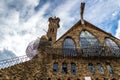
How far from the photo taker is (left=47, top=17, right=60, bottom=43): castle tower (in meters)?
25.6

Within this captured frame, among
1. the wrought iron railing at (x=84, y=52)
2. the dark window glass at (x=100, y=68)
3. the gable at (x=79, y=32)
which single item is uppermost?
the gable at (x=79, y=32)

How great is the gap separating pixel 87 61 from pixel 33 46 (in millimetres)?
7476

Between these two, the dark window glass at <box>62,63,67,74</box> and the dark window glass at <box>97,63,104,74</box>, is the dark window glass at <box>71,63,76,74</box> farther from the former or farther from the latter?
the dark window glass at <box>97,63,104,74</box>

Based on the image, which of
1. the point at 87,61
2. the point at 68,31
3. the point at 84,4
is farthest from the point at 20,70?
the point at 84,4

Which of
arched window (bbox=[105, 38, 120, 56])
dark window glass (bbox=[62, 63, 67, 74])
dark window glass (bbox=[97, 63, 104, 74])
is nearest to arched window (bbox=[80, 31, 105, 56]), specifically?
dark window glass (bbox=[97, 63, 104, 74])

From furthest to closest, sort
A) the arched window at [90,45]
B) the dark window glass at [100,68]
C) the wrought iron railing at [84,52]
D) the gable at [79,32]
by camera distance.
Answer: the gable at [79,32] → the arched window at [90,45] → the wrought iron railing at [84,52] → the dark window glass at [100,68]

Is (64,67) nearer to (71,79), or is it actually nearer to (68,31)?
(71,79)

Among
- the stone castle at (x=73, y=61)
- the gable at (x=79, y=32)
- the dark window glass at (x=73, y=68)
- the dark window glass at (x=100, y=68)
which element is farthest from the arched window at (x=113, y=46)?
the dark window glass at (x=73, y=68)

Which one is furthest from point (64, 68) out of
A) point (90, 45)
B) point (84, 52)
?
point (90, 45)

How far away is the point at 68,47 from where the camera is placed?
21891 millimetres

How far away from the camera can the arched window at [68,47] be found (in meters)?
19.8

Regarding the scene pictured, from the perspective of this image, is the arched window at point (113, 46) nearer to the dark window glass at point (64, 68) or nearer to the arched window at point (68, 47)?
the arched window at point (68, 47)

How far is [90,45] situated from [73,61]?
477 centimetres

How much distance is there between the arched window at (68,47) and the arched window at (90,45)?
1290 mm
